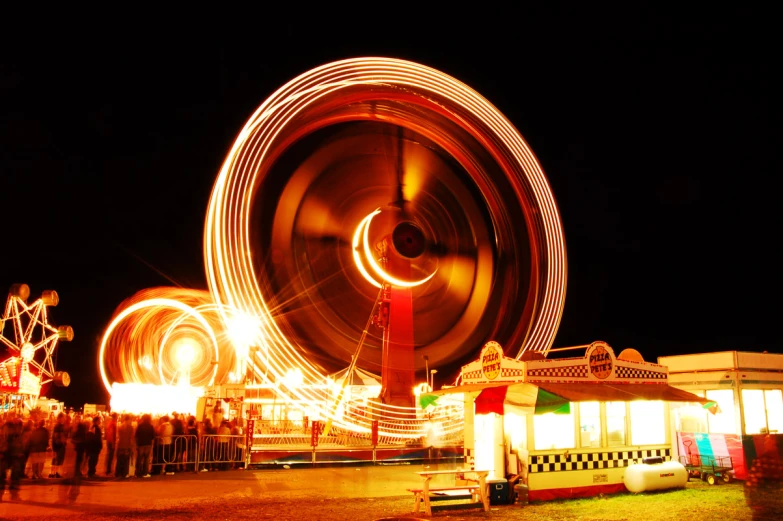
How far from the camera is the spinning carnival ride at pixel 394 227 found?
21797 mm

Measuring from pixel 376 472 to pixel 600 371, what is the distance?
6790 millimetres

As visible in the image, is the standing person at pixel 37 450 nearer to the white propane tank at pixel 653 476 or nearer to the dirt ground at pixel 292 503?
the dirt ground at pixel 292 503

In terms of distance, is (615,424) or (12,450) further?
(12,450)

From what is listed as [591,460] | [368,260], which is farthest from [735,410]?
[368,260]

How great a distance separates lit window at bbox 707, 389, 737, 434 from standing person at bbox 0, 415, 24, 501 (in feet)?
50.5

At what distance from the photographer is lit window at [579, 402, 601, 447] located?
12992mm

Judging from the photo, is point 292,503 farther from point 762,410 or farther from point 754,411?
point 762,410

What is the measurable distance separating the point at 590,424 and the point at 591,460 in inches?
26.7

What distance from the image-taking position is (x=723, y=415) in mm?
16094

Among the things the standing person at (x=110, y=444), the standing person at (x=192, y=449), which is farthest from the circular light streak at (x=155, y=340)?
the standing person at (x=110, y=444)

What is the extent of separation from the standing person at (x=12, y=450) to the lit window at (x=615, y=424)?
39.6ft

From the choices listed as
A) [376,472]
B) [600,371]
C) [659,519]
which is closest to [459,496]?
[659,519]

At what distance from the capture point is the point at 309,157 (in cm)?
2352

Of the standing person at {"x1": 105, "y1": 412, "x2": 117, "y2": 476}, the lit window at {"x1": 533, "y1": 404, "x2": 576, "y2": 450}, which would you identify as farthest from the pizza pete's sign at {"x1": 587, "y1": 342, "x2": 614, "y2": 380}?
the standing person at {"x1": 105, "y1": 412, "x2": 117, "y2": 476}
